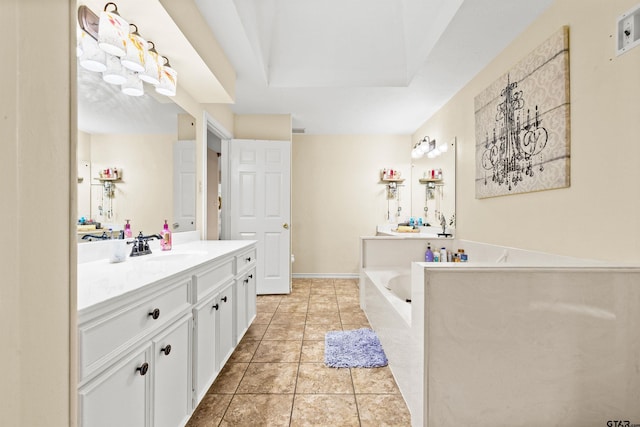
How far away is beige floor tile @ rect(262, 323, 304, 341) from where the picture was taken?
99.1 inches

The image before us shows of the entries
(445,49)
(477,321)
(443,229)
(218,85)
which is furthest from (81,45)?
(443,229)

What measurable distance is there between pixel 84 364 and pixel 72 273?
305 millimetres

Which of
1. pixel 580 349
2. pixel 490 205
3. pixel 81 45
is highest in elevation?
pixel 81 45

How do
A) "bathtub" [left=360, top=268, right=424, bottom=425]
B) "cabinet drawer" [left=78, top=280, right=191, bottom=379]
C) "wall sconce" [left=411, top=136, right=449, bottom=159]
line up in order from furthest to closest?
"wall sconce" [left=411, top=136, right=449, bottom=159] < "bathtub" [left=360, top=268, right=424, bottom=425] < "cabinet drawer" [left=78, top=280, right=191, bottom=379]

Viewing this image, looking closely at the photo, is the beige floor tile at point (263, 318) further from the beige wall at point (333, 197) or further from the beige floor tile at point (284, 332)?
the beige wall at point (333, 197)

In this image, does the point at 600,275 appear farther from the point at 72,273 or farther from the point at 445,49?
the point at 445,49

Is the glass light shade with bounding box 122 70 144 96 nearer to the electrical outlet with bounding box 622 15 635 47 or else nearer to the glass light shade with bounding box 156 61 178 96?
the glass light shade with bounding box 156 61 178 96

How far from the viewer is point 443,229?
3.24 m

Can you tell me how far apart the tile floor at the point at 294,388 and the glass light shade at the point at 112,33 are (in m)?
1.89

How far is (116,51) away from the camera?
4.76 feet

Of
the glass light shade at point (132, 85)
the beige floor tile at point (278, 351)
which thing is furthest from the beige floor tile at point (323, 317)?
the glass light shade at point (132, 85)

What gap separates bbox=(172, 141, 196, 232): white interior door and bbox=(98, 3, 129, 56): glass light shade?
0.90 m

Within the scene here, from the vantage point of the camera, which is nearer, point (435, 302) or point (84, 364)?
point (84, 364)

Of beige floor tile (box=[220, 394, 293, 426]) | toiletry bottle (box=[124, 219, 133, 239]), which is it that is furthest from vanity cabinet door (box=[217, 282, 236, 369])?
toiletry bottle (box=[124, 219, 133, 239])
